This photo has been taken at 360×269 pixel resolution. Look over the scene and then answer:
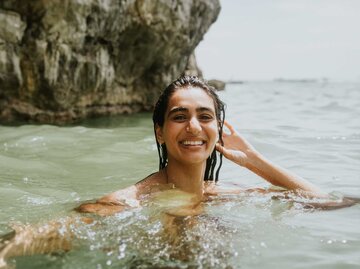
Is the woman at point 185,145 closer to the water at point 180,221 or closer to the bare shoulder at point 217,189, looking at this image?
the bare shoulder at point 217,189

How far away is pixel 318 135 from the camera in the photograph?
8.50 m

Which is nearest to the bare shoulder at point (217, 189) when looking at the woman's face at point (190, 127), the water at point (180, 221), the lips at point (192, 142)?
the water at point (180, 221)

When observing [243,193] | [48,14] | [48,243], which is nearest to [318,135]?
[243,193]

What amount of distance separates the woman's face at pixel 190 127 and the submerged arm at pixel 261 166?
2.44ft

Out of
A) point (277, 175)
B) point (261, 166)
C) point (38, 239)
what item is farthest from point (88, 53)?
point (38, 239)

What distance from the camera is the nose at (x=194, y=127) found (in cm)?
324

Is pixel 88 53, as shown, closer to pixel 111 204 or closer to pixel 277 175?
pixel 277 175

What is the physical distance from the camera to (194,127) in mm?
3246

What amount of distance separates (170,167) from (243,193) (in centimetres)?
82

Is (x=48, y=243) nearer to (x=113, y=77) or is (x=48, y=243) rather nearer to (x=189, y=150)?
(x=189, y=150)

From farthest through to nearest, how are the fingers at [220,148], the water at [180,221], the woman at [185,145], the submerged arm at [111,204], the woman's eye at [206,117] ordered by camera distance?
1. the fingers at [220,148]
2. the woman's eye at [206,117]
3. the woman at [185,145]
4. the submerged arm at [111,204]
5. the water at [180,221]

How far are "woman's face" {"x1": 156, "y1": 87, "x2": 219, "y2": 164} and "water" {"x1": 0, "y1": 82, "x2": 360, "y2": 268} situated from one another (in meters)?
0.49

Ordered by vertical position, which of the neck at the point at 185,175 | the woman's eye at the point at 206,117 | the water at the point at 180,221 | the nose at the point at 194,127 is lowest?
the water at the point at 180,221

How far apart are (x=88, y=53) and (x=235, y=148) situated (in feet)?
24.1
